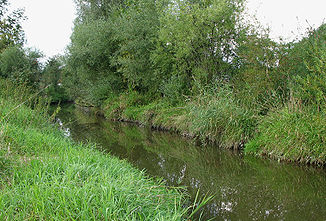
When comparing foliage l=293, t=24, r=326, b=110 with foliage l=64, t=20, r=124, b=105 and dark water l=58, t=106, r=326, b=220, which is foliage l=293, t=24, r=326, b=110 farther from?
foliage l=64, t=20, r=124, b=105

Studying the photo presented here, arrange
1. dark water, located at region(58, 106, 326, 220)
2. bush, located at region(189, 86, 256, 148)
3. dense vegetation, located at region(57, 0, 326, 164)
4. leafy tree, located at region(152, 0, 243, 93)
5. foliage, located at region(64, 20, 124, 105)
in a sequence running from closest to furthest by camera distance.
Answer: dark water, located at region(58, 106, 326, 220) < dense vegetation, located at region(57, 0, 326, 164) < bush, located at region(189, 86, 256, 148) < leafy tree, located at region(152, 0, 243, 93) < foliage, located at region(64, 20, 124, 105)

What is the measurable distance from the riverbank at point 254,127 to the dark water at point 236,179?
40cm

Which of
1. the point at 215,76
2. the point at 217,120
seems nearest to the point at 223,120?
the point at 217,120

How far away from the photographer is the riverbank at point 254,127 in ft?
22.2

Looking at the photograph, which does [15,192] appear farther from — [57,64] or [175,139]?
[57,64]

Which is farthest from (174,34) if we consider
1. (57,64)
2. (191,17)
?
(57,64)

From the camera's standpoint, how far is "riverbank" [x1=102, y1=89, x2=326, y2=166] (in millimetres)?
6766

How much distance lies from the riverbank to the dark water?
1.32ft

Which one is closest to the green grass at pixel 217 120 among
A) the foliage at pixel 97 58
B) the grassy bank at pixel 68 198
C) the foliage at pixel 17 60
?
the grassy bank at pixel 68 198

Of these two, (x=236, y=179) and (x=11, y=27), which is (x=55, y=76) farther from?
(x=236, y=179)

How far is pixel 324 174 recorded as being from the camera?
6.14 metres

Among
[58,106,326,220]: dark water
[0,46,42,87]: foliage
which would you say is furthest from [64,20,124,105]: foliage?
[58,106,326,220]: dark water

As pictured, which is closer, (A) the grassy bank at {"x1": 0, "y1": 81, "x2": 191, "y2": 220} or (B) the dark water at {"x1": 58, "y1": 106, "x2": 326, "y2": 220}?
(A) the grassy bank at {"x1": 0, "y1": 81, "x2": 191, "y2": 220}

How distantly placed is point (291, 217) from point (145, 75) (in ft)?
42.2
